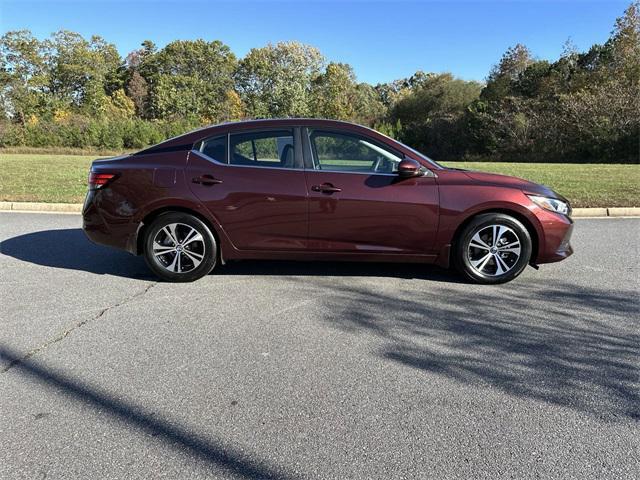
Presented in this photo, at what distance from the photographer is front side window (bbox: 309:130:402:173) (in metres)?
4.83

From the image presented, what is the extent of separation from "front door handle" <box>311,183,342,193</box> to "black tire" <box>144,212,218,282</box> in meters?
1.15

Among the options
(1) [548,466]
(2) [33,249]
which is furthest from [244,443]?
(2) [33,249]

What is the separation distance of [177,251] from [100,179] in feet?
3.50

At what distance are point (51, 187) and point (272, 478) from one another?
38.3ft

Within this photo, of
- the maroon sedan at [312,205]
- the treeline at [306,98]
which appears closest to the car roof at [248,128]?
the maroon sedan at [312,205]

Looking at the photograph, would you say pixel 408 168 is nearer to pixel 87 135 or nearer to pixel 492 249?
pixel 492 249

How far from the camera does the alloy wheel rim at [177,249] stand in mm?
4938

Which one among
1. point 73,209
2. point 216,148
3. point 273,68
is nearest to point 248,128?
point 216,148

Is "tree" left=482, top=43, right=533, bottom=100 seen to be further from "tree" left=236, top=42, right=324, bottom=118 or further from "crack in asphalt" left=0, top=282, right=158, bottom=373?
"crack in asphalt" left=0, top=282, right=158, bottom=373

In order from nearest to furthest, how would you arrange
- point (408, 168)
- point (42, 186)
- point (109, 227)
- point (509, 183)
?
1. point (408, 168)
2. point (509, 183)
3. point (109, 227)
4. point (42, 186)

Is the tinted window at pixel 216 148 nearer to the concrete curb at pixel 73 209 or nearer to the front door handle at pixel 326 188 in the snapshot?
the front door handle at pixel 326 188

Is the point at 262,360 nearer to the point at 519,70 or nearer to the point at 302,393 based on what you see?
the point at 302,393

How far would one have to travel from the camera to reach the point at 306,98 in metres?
53.2

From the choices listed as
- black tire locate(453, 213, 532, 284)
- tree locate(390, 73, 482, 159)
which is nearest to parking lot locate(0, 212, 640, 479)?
black tire locate(453, 213, 532, 284)
